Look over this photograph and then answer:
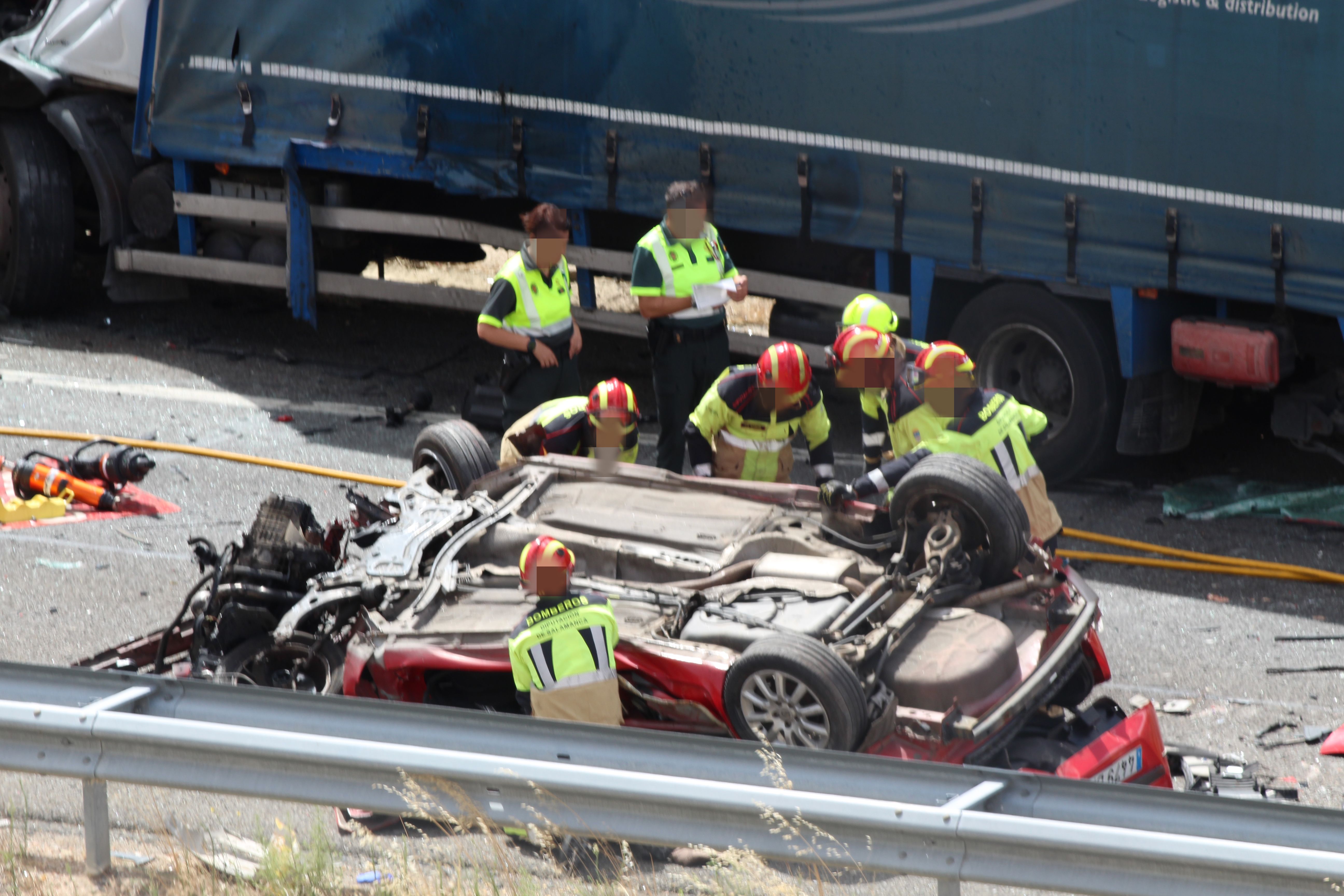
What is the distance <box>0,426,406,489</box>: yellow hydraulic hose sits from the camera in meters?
9.44

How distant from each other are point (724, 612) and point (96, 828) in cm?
223

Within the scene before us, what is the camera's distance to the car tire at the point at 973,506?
5.78 metres

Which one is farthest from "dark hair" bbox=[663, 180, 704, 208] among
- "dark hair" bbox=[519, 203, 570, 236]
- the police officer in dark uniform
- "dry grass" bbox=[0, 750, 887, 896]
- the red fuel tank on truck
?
"dry grass" bbox=[0, 750, 887, 896]

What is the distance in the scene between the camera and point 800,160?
974cm

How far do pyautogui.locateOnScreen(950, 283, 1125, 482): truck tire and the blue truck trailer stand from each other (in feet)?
0.06

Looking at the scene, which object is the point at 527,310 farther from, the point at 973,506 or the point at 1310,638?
the point at 1310,638

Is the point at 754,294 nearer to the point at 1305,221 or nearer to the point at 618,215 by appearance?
the point at 618,215

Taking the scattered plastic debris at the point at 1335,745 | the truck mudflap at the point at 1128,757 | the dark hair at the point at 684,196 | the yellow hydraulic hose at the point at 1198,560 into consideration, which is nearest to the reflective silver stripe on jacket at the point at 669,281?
the dark hair at the point at 684,196

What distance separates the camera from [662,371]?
345 inches

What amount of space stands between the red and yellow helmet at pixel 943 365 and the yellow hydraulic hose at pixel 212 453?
12.0 ft

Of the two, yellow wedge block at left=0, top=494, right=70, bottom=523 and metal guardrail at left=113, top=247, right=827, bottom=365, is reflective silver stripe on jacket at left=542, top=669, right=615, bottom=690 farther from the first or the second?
metal guardrail at left=113, top=247, right=827, bottom=365

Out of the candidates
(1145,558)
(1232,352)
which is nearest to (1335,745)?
(1145,558)

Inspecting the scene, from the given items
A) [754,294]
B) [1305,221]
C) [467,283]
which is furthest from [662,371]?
[467,283]

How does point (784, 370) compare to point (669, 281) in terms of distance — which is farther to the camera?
point (669, 281)
